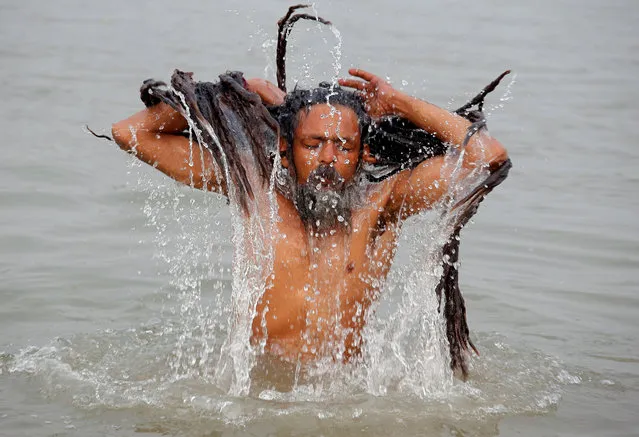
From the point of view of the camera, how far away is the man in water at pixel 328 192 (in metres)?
4.96

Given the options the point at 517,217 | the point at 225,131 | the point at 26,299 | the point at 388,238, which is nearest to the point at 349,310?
the point at 388,238

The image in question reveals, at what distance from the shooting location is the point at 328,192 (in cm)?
495

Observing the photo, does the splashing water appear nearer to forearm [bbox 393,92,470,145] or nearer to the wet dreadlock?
the wet dreadlock

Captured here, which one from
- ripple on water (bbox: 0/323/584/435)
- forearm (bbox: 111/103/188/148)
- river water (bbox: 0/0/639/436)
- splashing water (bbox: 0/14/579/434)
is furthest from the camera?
forearm (bbox: 111/103/188/148)

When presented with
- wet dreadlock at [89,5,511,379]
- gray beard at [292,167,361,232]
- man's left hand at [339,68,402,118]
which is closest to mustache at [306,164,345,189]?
gray beard at [292,167,361,232]

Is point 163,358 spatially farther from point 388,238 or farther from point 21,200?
point 21,200

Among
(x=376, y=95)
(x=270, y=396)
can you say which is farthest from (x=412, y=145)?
(x=270, y=396)

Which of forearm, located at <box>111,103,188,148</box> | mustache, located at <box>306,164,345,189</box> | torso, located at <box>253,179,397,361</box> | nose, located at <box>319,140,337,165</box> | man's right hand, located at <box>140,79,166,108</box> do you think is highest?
man's right hand, located at <box>140,79,166,108</box>

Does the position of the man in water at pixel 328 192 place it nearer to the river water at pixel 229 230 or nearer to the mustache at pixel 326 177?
the mustache at pixel 326 177

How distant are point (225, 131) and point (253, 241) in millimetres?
525

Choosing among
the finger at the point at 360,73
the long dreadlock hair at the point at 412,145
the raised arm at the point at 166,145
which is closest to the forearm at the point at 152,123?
the raised arm at the point at 166,145

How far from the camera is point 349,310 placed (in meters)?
5.17

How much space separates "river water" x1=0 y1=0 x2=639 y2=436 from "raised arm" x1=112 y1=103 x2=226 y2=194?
821mm

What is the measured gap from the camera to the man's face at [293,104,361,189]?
193 inches
